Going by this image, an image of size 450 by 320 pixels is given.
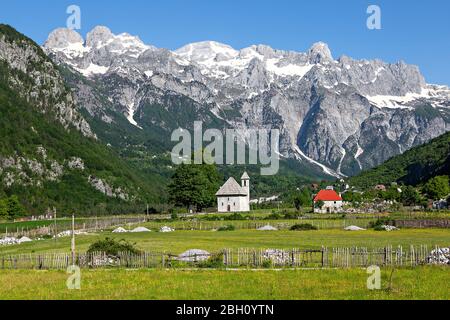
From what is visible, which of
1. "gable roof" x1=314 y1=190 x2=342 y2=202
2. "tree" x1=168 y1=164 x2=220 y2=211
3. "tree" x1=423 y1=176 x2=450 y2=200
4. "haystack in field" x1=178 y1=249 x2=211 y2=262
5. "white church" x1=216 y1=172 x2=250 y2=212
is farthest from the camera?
"gable roof" x1=314 y1=190 x2=342 y2=202

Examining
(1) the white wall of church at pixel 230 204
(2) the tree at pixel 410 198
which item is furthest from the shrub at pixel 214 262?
(2) the tree at pixel 410 198

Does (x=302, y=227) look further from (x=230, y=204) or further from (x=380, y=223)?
(x=230, y=204)

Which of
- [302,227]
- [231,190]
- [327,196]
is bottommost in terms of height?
[302,227]

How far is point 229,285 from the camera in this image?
1444 inches

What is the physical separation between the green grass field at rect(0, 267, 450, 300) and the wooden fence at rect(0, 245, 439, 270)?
2949 mm

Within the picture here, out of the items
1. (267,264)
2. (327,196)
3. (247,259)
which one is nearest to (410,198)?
(327,196)

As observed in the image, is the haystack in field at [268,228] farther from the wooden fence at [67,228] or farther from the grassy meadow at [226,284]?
the grassy meadow at [226,284]

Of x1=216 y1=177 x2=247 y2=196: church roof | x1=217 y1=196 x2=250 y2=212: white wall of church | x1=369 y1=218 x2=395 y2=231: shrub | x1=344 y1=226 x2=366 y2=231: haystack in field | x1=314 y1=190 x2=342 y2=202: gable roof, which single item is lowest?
x1=344 y1=226 x2=366 y2=231: haystack in field

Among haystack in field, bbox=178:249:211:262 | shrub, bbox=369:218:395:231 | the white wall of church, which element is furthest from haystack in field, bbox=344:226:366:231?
the white wall of church

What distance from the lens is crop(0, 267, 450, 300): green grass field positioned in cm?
3294

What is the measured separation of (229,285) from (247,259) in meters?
11.7

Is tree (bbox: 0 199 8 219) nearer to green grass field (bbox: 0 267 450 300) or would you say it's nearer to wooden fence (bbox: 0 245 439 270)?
wooden fence (bbox: 0 245 439 270)

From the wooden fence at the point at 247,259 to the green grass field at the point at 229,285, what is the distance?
2949mm
